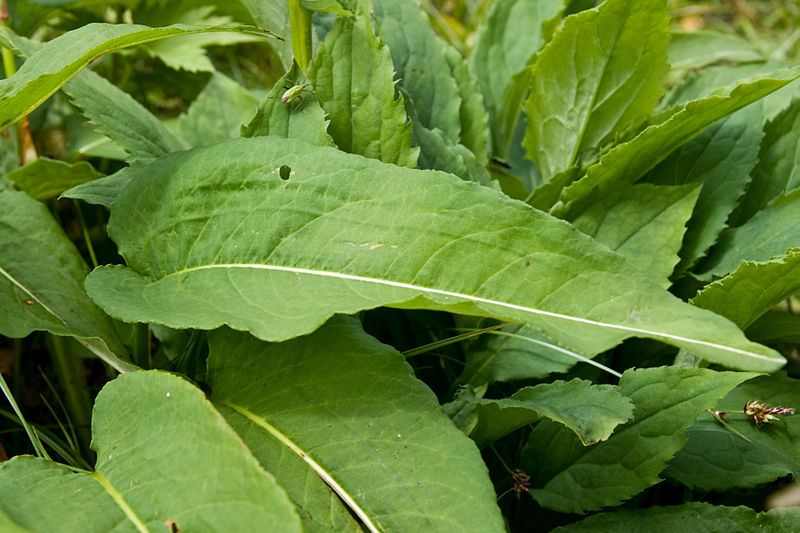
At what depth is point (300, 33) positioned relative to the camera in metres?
0.94

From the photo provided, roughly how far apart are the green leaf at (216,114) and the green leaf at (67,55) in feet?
1.47

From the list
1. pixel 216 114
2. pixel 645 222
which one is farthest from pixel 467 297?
pixel 216 114

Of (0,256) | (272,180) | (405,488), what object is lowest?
(405,488)

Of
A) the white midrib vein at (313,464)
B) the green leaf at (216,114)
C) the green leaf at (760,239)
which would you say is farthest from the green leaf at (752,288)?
the green leaf at (216,114)

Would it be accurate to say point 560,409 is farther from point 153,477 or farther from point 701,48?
point 701,48

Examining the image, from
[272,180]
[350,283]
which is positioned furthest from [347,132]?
[350,283]

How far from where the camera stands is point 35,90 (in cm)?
82

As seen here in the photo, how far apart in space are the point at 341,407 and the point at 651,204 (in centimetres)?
53

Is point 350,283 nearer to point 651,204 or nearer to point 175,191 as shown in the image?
point 175,191

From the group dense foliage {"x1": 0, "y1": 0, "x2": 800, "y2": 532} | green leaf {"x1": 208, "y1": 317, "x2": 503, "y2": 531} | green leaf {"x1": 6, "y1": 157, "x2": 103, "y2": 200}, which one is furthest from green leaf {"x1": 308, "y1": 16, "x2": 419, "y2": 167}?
green leaf {"x1": 6, "y1": 157, "x2": 103, "y2": 200}

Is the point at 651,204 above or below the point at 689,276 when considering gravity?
above

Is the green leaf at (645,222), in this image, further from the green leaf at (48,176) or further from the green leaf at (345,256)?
the green leaf at (48,176)

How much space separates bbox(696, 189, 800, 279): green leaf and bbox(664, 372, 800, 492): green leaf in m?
0.17

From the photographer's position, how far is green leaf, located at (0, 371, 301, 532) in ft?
1.96
